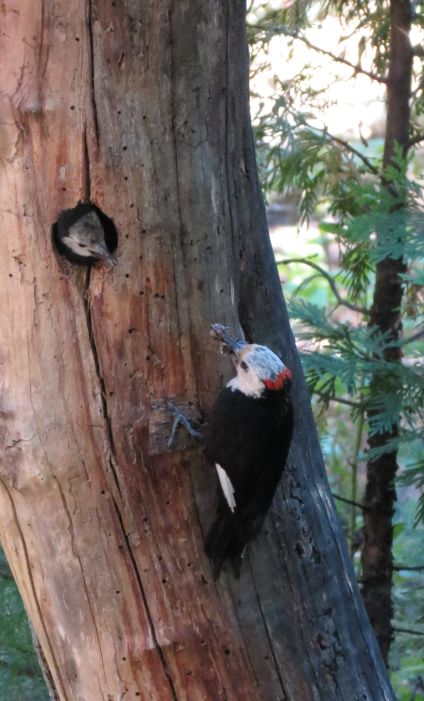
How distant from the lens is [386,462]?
11.2 ft

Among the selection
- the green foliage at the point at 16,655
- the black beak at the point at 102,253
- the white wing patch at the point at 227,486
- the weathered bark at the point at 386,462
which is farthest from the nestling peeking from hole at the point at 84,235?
the weathered bark at the point at 386,462

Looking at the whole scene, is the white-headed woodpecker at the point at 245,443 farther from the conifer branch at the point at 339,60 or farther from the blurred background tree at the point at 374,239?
the conifer branch at the point at 339,60

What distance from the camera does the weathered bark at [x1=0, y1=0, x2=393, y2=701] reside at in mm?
2010

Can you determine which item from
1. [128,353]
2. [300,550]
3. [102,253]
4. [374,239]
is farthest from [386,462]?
[102,253]

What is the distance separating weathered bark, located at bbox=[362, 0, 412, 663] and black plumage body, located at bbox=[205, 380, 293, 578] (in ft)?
4.29

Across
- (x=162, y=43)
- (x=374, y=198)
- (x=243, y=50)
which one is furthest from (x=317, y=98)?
(x=162, y=43)

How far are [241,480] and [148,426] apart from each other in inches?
9.9

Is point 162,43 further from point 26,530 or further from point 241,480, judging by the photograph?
point 26,530

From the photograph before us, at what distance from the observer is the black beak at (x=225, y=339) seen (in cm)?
213

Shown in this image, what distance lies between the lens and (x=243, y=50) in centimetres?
223

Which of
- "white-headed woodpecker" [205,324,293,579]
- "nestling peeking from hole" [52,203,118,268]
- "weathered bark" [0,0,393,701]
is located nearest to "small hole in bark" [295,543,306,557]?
"weathered bark" [0,0,393,701]

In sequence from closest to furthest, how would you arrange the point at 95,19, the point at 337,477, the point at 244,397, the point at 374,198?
the point at 95,19, the point at 244,397, the point at 374,198, the point at 337,477

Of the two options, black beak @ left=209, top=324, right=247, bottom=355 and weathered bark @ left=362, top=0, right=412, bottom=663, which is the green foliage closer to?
weathered bark @ left=362, top=0, right=412, bottom=663

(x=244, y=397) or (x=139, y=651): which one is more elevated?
(x=244, y=397)
